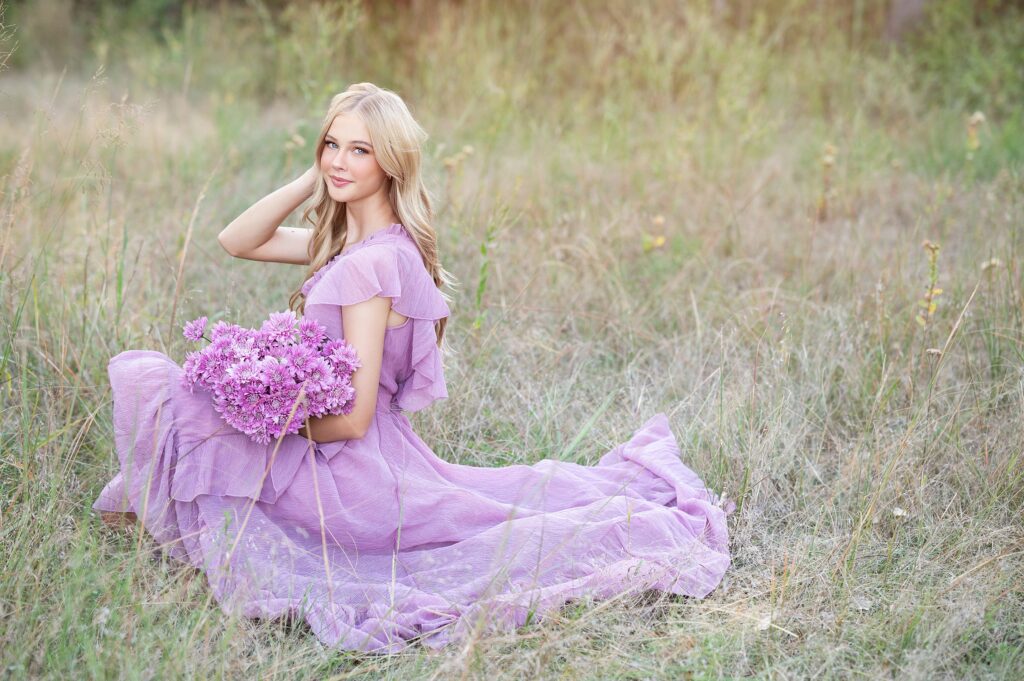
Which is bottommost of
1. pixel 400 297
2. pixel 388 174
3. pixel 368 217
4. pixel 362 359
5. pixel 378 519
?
pixel 378 519

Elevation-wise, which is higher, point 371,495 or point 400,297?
point 400,297

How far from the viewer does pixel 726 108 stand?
5.36 m

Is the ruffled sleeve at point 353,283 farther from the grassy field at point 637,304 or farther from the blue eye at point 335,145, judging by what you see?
the grassy field at point 637,304

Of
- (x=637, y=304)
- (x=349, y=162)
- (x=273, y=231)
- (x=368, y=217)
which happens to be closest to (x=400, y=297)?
(x=368, y=217)

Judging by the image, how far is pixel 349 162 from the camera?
2.44m

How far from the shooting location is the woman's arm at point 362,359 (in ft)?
7.69

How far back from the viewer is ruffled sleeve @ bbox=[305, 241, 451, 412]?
92.4 inches

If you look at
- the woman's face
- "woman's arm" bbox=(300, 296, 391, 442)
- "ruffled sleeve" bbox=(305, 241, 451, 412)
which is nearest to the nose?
the woman's face

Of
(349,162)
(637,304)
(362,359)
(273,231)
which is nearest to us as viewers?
(362,359)

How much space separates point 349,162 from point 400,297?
0.38 metres

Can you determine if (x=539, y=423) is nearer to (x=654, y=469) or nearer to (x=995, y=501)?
(x=654, y=469)

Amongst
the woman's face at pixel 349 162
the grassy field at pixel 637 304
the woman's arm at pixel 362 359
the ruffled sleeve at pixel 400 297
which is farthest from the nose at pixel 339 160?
the grassy field at pixel 637 304

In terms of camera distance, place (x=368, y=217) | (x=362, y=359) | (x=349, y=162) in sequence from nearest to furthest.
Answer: (x=362, y=359) → (x=349, y=162) → (x=368, y=217)

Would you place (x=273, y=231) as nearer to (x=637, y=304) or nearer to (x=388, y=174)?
(x=388, y=174)
